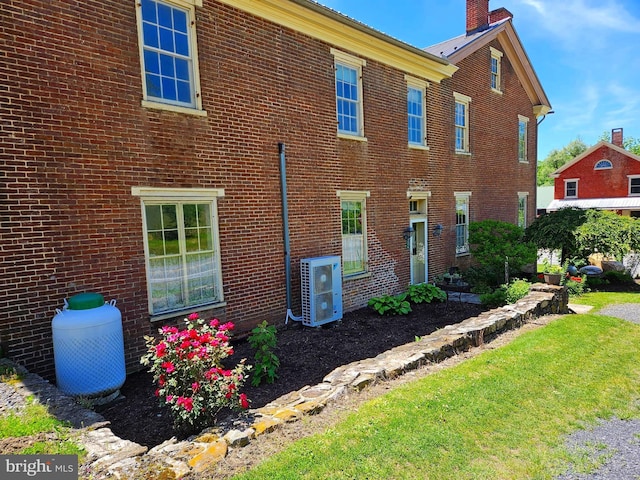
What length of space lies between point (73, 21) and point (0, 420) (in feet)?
16.2

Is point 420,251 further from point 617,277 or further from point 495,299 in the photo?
point 617,277

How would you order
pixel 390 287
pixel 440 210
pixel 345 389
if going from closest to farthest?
pixel 345 389 < pixel 390 287 < pixel 440 210

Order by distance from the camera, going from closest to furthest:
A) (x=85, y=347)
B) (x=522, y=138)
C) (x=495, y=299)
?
(x=85, y=347), (x=495, y=299), (x=522, y=138)

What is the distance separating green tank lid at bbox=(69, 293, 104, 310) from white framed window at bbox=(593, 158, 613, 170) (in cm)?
3847

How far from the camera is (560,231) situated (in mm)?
14156

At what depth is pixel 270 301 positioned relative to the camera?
7.77 metres

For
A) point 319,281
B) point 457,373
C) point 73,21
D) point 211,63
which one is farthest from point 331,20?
point 457,373

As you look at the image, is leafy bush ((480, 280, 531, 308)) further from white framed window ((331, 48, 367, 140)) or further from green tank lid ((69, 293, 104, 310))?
green tank lid ((69, 293, 104, 310))

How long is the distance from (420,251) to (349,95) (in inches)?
208

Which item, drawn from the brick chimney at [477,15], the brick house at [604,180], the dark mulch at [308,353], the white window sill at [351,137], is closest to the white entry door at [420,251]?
the dark mulch at [308,353]

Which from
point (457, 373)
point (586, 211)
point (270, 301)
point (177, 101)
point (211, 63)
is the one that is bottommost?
point (457, 373)

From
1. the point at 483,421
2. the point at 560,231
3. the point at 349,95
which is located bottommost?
the point at 483,421

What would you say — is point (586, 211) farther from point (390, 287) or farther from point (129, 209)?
point (129, 209)

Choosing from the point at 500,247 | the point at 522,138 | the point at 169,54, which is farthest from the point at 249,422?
the point at 522,138
